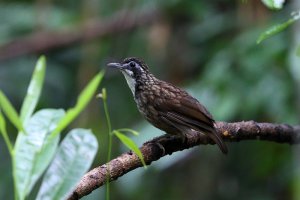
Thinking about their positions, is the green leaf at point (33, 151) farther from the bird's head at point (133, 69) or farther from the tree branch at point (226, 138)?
the bird's head at point (133, 69)

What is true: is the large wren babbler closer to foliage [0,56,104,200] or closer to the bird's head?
the bird's head

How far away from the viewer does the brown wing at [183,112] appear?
11.4 ft

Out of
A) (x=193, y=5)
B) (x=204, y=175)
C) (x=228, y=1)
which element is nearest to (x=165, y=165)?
(x=204, y=175)

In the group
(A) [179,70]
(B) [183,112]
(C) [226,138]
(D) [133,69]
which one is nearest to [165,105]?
(B) [183,112]

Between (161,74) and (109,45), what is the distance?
1.95 feet

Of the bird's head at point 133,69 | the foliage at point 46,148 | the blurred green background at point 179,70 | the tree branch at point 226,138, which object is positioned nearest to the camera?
Answer: the foliage at point 46,148

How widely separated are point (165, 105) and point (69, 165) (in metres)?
2.15

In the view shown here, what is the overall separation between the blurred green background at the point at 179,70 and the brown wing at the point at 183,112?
545 mm

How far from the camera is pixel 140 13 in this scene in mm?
6781

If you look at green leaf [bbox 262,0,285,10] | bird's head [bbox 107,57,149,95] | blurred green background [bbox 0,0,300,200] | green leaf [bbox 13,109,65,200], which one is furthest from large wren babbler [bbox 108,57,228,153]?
green leaf [bbox 13,109,65,200]

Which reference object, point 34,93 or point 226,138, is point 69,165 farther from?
point 226,138

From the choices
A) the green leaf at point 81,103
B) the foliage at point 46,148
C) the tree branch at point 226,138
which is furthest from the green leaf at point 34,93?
the tree branch at point 226,138

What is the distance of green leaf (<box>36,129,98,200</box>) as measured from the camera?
1.72m

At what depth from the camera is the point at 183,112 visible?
378 cm
